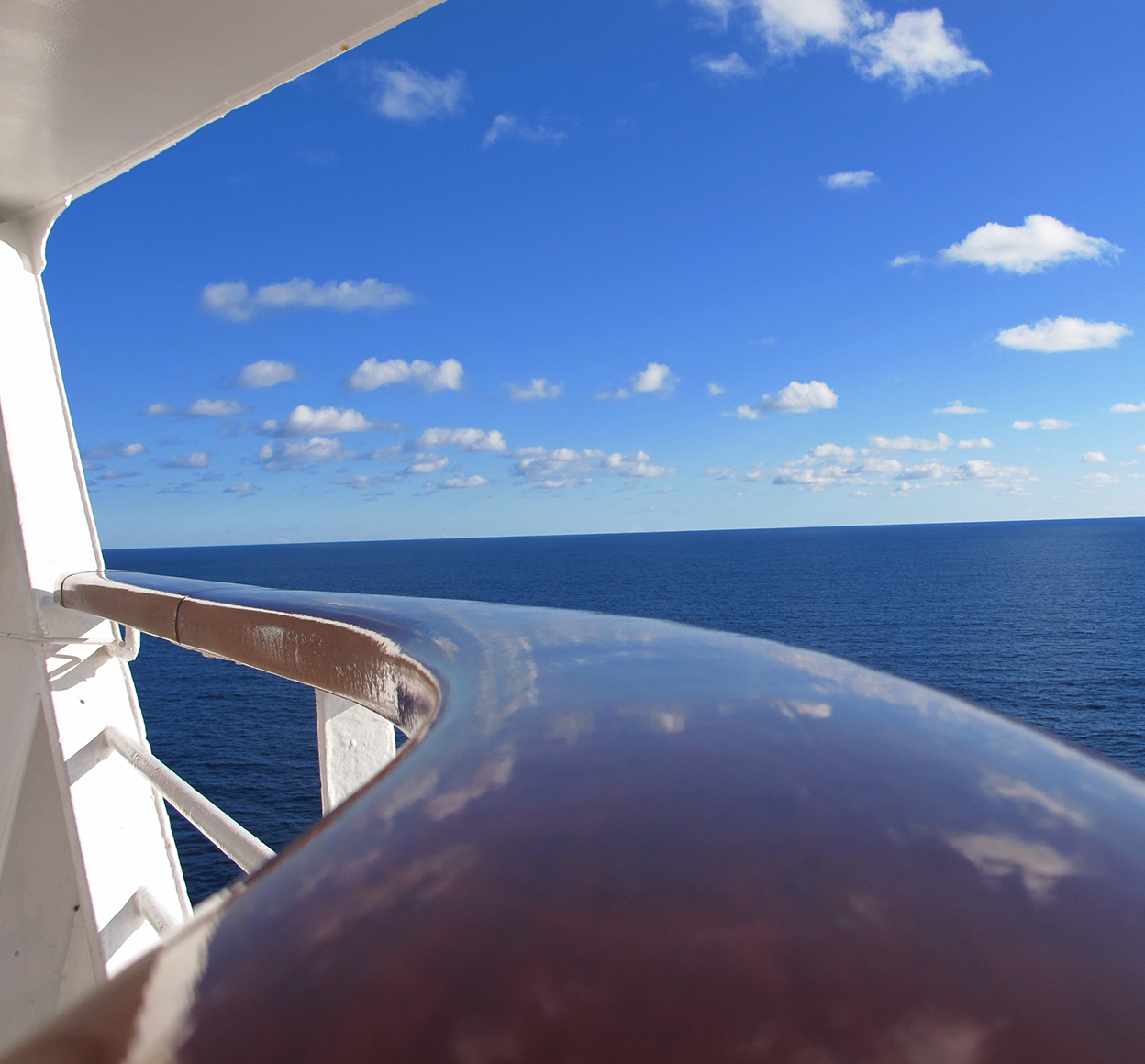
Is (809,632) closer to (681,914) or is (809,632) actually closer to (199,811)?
(199,811)

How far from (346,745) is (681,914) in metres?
1.37

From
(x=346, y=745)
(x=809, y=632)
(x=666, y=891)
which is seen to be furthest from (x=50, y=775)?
(x=809, y=632)

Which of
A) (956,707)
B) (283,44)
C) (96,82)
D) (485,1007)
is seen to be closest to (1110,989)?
(485,1007)

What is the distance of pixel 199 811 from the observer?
184 cm

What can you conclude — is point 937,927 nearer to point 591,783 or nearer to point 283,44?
point 591,783

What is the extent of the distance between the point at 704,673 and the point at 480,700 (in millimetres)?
240

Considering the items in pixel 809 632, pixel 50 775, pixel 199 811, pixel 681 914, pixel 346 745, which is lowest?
pixel 809 632

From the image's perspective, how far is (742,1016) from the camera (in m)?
0.26

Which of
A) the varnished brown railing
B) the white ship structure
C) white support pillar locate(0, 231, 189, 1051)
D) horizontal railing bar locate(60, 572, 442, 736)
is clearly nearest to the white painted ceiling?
white support pillar locate(0, 231, 189, 1051)

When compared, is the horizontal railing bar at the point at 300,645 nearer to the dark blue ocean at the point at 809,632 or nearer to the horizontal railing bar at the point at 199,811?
the horizontal railing bar at the point at 199,811

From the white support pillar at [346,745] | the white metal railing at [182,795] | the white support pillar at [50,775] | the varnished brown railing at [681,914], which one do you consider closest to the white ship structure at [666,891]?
the varnished brown railing at [681,914]

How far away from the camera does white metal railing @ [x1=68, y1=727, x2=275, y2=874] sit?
4.96 feet

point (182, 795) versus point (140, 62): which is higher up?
point (140, 62)

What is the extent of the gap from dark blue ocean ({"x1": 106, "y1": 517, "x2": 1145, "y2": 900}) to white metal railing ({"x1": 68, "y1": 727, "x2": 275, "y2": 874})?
1.21 metres
